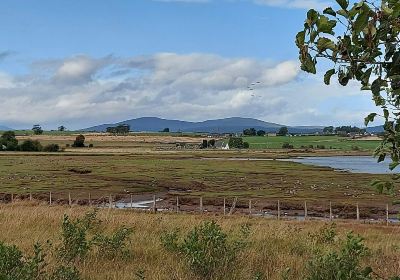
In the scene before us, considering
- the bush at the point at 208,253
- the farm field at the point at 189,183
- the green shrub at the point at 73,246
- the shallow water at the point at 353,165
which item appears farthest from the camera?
the shallow water at the point at 353,165

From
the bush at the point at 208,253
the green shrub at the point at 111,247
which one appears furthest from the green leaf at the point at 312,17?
the green shrub at the point at 111,247

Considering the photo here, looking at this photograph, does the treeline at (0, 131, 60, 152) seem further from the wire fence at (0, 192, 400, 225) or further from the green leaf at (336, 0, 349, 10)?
the green leaf at (336, 0, 349, 10)

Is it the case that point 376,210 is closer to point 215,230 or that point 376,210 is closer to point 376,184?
point 215,230

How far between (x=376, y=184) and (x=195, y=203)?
4817 centimetres

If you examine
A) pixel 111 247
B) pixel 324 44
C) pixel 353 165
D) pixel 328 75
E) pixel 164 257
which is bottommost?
pixel 353 165

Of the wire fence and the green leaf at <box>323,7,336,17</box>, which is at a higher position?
the green leaf at <box>323,7,336,17</box>

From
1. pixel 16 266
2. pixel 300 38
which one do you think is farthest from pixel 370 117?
pixel 16 266

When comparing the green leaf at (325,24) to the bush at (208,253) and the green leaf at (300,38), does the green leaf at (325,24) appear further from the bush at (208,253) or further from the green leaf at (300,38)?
the bush at (208,253)

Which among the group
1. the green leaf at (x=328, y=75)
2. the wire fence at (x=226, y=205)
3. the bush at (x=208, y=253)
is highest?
the green leaf at (x=328, y=75)

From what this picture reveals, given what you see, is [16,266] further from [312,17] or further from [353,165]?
[353,165]

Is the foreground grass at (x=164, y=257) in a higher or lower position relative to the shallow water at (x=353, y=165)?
higher

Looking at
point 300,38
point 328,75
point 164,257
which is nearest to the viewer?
point 300,38

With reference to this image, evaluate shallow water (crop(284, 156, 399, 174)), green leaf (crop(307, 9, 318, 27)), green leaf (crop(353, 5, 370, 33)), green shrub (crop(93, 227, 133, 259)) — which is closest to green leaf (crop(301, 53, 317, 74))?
green leaf (crop(307, 9, 318, 27))

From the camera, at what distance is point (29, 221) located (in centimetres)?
1548
